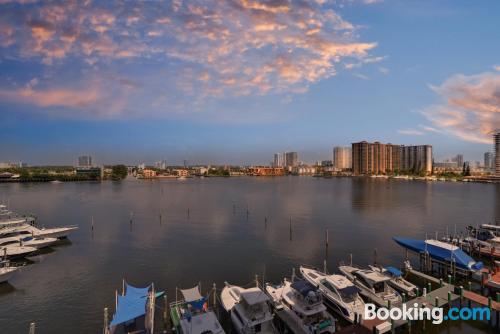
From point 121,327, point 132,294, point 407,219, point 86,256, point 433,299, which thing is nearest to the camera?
point 121,327

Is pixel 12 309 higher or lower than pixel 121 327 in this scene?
lower

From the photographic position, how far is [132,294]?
65.8ft

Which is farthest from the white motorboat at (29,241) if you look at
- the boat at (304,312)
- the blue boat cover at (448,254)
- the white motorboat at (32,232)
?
the blue boat cover at (448,254)

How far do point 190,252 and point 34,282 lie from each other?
17.0 m

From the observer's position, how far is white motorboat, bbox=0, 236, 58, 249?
38.9 metres

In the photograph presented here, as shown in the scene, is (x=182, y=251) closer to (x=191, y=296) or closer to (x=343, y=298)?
(x=191, y=296)

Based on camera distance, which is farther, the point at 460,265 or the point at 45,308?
the point at 460,265

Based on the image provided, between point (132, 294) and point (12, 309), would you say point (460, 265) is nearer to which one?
point (132, 294)

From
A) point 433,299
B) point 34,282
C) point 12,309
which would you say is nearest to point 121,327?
point 12,309

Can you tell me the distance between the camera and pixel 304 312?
17641mm

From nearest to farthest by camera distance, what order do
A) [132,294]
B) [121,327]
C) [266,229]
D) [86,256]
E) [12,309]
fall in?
1. [121,327]
2. [132,294]
3. [12,309]
4. [86,256]
5. [266,229]

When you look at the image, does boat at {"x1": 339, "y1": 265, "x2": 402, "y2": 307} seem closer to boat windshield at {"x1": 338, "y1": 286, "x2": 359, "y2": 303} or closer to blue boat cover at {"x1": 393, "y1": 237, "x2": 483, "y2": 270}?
boat windshield at {"x1": 338, "y1": 286, "x2": 359, "y2": 303}

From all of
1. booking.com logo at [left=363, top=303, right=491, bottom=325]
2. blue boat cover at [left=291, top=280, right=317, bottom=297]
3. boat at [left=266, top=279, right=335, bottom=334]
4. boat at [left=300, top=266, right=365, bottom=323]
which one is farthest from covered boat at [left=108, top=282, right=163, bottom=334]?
booking.com logo at [left=363, top=303, right=491, bottom=325]

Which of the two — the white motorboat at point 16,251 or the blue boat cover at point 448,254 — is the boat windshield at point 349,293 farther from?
the white motorboat at point 16,251
